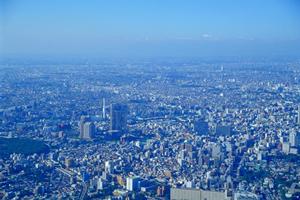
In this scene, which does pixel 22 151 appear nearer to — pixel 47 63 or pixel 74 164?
pixel 74 164

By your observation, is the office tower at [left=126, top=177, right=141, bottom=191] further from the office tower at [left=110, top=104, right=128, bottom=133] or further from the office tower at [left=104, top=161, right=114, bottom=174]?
the office tower at [left=110, top=104, right=128, bottom=133]

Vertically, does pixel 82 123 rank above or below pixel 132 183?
above

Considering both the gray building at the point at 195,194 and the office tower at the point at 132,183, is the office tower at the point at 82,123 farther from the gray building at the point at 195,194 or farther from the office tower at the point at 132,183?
the gray building at the point at 195,194

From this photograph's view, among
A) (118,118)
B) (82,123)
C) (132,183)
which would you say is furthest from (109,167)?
(118,118)

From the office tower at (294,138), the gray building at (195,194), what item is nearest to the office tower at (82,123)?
the office tower at (294,138)

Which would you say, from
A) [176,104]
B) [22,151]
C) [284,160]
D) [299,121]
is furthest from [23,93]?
[284,160]

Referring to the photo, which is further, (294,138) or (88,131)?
(88,131)

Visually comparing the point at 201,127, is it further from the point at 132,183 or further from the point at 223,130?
the point at 132,183
